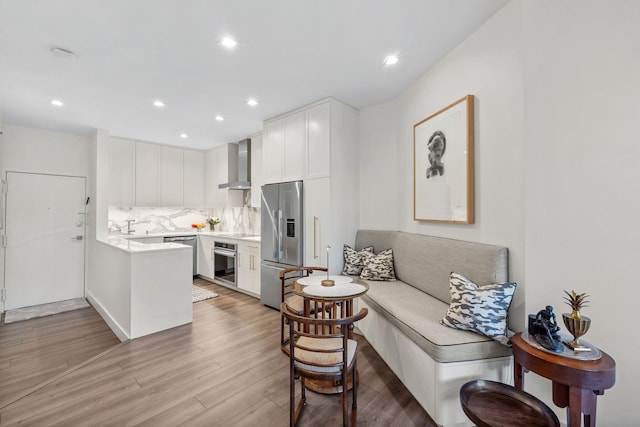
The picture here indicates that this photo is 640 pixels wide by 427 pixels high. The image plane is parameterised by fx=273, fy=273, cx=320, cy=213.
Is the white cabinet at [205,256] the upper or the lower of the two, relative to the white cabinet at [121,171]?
lower

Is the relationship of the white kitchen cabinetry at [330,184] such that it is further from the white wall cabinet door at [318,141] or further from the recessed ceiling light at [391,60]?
the recessed ceiling light at [391,60]

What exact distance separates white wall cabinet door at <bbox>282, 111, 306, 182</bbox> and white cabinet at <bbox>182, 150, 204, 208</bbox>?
2.80 meters

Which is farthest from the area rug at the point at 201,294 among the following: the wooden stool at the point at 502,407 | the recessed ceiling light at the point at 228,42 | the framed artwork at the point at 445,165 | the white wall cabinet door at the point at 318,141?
the wooden stool at the point at 502,407

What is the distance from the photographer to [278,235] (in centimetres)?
380

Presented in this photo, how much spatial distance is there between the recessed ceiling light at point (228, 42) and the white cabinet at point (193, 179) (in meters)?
3.93

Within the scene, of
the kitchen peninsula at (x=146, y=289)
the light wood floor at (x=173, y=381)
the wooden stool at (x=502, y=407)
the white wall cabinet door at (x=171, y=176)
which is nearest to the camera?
the wooden stool at (x=502, y=407)

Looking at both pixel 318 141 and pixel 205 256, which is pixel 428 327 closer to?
pixel 318 141

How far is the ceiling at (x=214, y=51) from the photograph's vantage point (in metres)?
1.87

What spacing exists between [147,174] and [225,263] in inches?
87.5

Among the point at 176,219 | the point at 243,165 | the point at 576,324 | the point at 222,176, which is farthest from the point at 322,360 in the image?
the point at 176,219

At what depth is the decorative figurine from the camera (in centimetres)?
136

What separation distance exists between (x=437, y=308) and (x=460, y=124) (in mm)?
1556

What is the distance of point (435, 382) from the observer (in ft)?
5.56

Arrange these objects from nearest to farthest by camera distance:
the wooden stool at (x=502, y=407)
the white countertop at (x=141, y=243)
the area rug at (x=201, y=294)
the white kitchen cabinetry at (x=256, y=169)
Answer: the wooden stool at (x=502, y=407)
the white countertop at (x=141, y=243)
the area rug at (x=201, y=294)
the white kitchen cabinetry at (x=256, y=169)
